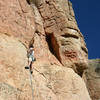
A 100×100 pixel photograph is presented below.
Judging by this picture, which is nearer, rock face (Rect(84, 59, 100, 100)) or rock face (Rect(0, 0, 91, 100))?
rock face (Rect(0, 0, 91, 100))

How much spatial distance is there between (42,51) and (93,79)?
12.2 m

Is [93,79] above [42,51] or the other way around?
the other way around

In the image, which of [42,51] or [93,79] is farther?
[93,79]

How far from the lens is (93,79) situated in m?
28.5

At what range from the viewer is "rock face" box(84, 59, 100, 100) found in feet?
89.7

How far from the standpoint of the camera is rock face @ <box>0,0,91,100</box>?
12883mm

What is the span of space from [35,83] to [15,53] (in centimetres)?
199

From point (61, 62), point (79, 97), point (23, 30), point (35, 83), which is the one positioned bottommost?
point (79, 97)

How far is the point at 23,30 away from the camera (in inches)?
636

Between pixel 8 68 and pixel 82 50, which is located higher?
pixel 82 50

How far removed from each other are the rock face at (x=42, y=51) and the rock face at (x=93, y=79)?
7869 mm

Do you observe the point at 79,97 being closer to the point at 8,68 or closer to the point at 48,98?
the point at 48,98

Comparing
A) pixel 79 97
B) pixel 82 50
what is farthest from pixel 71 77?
pixel 82 50

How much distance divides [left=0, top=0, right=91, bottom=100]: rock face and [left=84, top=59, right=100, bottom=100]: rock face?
787 cm
